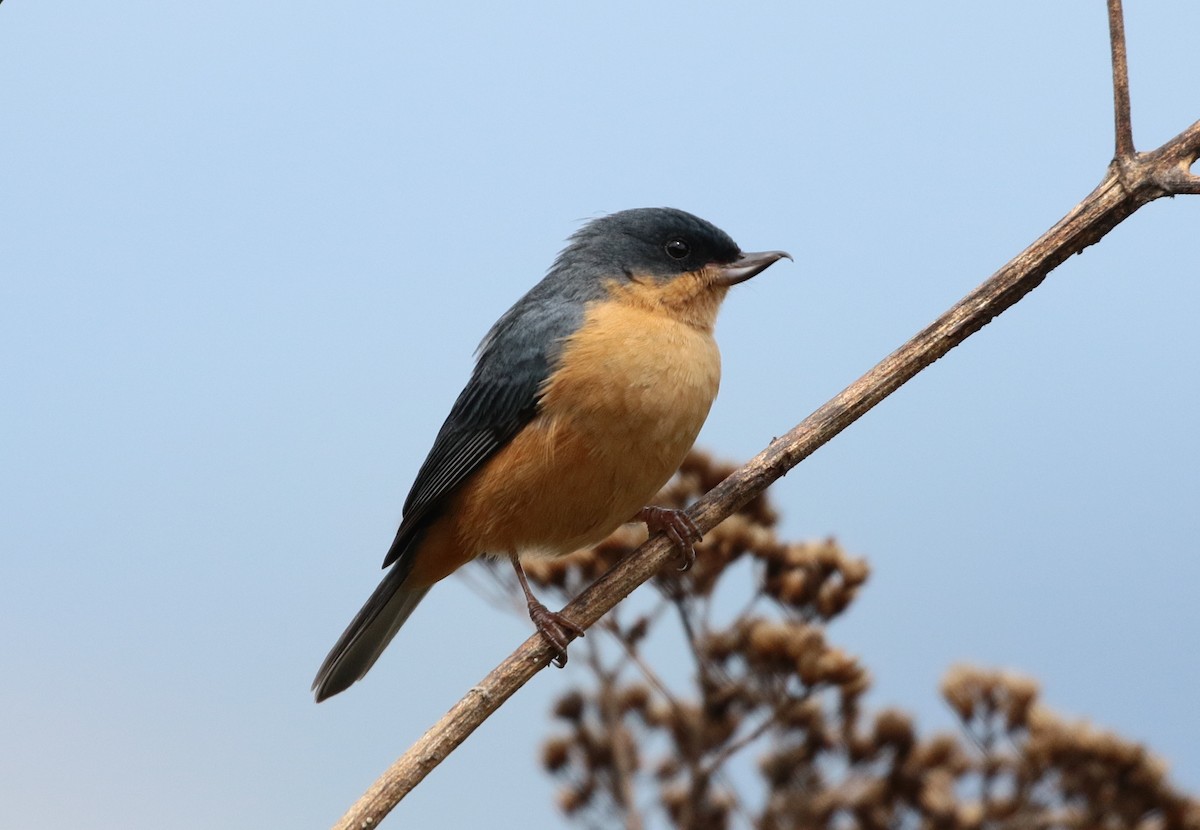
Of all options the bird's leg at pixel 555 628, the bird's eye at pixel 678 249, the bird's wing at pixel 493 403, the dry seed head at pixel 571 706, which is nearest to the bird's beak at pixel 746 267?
the bird's eye at pixel 678 249

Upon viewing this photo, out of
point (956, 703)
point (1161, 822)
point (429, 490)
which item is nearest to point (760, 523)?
point (956, 703)

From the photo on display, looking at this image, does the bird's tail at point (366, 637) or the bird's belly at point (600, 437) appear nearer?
the bird's belly at point (600, 437)

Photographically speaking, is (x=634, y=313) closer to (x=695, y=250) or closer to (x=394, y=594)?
(x=695, y=250)

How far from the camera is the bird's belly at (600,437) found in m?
4.59

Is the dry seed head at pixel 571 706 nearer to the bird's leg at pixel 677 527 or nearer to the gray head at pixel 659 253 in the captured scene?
the bird's leg at pixel 677 527

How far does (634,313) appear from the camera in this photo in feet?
16.2

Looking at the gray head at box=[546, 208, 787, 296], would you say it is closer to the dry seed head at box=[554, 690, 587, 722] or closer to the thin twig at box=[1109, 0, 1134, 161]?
the thin twig at box=[1109, 0, 1134, 161]

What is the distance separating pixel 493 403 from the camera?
491 centimetres

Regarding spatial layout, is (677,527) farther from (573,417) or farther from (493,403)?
(493,403)

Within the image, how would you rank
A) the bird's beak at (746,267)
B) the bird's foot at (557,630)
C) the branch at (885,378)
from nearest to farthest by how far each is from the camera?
1. the branch at (885,378)
2. the bird's foot at (557,630)
3. the bird's beak at (746,267)

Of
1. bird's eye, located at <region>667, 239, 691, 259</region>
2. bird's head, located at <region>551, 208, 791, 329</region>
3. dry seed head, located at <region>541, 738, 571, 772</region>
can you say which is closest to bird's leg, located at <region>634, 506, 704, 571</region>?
bird's head, located at <region>551, 208, 791, 329</region>

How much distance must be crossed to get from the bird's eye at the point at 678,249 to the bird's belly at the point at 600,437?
0.35m

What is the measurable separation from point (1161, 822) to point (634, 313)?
2.64m

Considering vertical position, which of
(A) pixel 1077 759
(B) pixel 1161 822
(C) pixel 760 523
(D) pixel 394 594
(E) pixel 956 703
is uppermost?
(D) pixel 394 594
